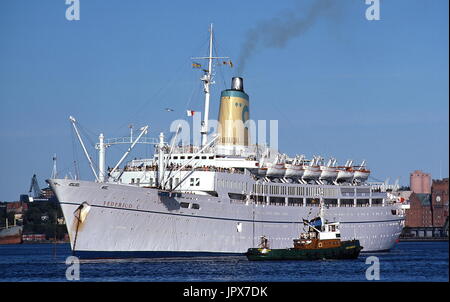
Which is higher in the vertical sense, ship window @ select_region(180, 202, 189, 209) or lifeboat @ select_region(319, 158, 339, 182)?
lifeboat @ select_region(319, 158, 339, 182)

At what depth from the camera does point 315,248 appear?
7812cm

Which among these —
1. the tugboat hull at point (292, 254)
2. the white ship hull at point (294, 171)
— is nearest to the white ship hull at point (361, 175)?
the white ship hull at point (294, 171)

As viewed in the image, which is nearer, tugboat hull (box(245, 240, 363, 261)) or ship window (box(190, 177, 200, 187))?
tugboat hull (box(245, 240, 363, 261))

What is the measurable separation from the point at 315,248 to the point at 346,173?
24099 millimetres

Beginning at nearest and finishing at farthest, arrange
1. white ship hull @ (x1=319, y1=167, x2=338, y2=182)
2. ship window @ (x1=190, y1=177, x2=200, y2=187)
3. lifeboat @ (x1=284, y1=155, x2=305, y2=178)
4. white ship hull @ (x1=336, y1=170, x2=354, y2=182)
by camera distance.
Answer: ship window @ (x1=190, y1=177, x2=200, y2=187), lifeboat @ (x1=284, y1=155, x2=305, y2=178), white ship hull @ (x1=319, y1=167, x2=338, y2=182), white ship hull @ (x1=336, y1=170, x2=354, y2=182)

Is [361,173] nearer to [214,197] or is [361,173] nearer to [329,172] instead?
[329,172]

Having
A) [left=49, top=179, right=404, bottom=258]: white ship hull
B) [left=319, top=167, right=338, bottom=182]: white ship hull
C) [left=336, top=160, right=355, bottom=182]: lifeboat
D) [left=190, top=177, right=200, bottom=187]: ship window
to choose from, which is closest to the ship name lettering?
[left=49, top=179, right=404, bottom=258]: white ship hull

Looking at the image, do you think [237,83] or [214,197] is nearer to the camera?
[214,197]

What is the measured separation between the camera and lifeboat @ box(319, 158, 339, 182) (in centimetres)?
9724

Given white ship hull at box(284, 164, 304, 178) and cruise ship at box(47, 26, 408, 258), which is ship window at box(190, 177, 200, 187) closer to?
cruise ship at box(47, 26, 408, 258)

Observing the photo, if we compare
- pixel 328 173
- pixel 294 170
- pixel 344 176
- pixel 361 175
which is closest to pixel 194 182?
pixel 294 170

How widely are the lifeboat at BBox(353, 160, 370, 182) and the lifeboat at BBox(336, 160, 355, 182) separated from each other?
2.89 ft
